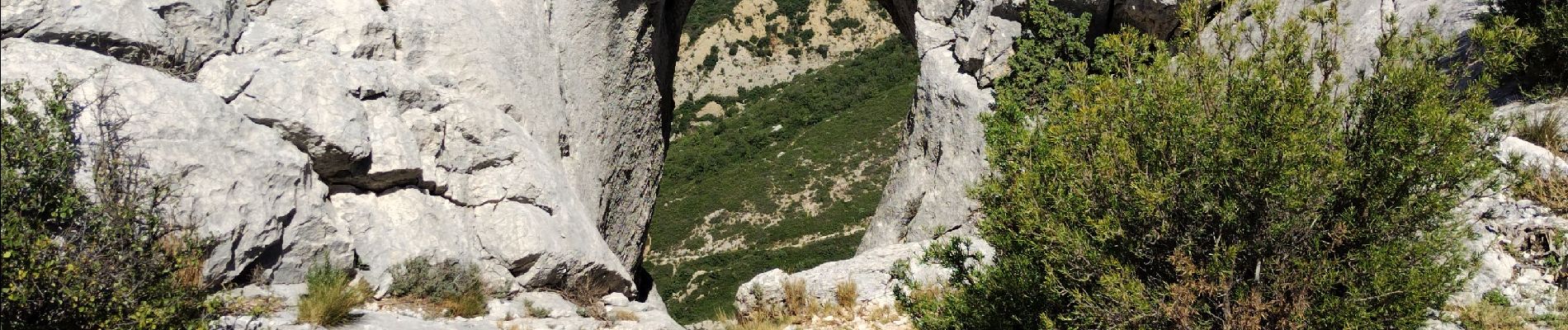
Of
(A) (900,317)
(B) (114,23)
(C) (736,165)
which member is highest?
(B) (114,23)

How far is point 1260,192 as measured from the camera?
646 cm

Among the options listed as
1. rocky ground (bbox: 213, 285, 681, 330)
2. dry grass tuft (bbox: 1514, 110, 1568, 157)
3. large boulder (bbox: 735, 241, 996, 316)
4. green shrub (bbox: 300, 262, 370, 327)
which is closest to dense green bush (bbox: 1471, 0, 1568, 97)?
dry grass tuft (bbox: 1514, 110, 1568, 157)

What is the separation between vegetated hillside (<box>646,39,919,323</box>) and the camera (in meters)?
31.9

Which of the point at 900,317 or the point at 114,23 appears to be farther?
the point at 900,317

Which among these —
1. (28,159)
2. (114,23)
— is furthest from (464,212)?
(28,159)

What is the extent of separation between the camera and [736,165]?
131 feet

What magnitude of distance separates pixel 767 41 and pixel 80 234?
4526 centimetres

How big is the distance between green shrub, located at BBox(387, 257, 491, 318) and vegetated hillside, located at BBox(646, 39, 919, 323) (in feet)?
55.7

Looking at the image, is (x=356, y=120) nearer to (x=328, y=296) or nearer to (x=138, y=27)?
(x=138, y=27)

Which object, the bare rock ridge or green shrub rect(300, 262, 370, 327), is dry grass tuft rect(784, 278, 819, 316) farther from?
green shrub rect(300, 262, 370, 327)

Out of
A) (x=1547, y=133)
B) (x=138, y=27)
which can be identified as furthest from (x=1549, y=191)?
(x=138, y=27)

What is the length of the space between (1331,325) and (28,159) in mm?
9151

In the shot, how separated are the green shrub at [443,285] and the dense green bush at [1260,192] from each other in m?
Answer: 5.99

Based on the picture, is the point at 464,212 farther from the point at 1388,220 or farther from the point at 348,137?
the point at 1388,220
